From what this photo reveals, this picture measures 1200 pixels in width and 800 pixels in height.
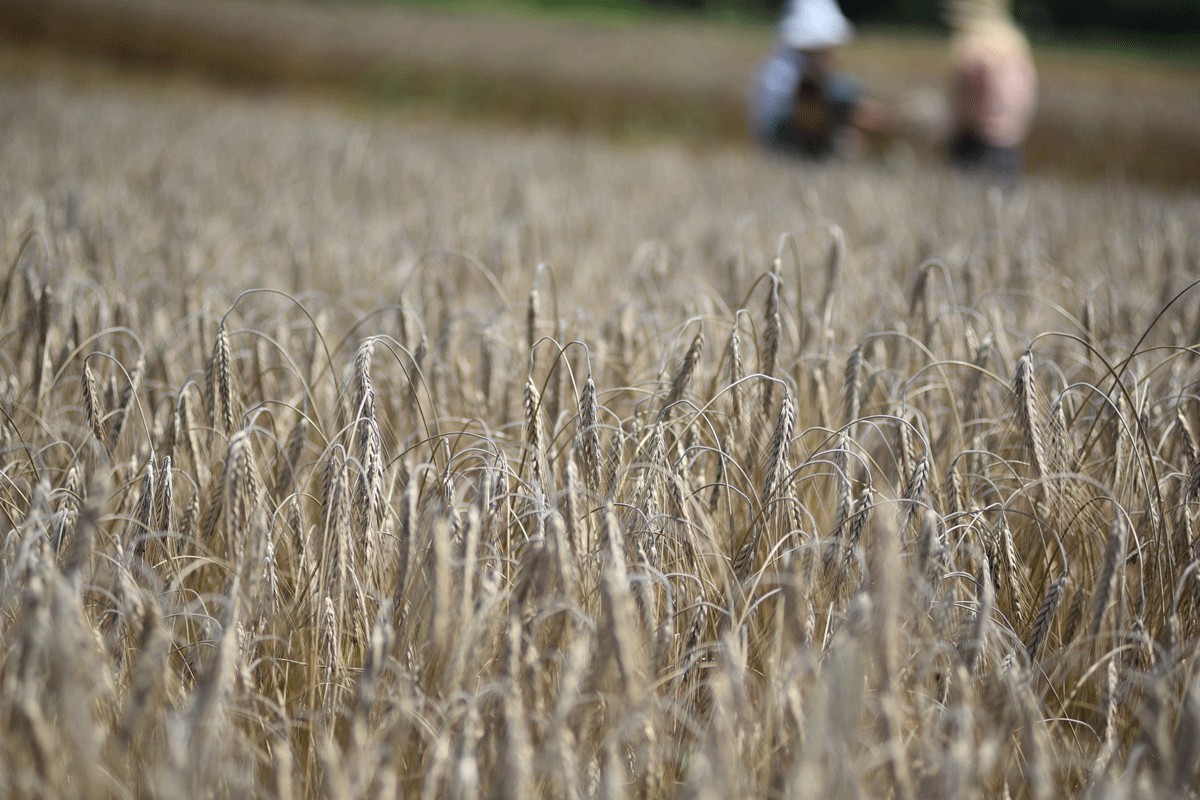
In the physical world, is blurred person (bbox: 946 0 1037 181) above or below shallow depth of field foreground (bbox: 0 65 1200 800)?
above

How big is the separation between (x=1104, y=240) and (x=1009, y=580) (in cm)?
250

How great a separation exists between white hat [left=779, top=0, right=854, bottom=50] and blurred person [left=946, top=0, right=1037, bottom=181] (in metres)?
0.73

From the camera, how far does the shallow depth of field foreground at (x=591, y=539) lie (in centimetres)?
83

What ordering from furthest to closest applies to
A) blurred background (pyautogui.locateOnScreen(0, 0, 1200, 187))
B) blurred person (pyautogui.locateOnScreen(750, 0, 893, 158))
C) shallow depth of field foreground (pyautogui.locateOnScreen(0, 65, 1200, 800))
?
blurred background (pyautogui.locateOnScreen(0, 0, 1200, 187))
blurred person (pyautogui.locateOnScreen(750, 0, 893, 158))
shallow depth of field foreground (pyautogui.locateOnScreen(0, 65, 1200, 800))

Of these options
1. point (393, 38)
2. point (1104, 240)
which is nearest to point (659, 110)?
point (393, 38)

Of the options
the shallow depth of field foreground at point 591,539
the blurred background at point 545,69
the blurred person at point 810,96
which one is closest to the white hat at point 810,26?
the blurred person at point 810,96

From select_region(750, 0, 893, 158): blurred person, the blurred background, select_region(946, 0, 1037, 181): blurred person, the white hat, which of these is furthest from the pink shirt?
the blurred background

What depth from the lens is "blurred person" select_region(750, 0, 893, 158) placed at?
539 cm

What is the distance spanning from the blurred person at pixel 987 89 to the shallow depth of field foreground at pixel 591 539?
91.8 inches

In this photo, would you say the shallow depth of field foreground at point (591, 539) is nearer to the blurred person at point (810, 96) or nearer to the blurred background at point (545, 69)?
the blurred person at point (810, 96)

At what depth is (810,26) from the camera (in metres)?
5.47

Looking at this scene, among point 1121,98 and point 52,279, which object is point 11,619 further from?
point 1121,98

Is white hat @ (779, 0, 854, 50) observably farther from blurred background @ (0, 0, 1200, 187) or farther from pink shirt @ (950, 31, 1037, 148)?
blurred background @ (0, 0, 1200, 187)

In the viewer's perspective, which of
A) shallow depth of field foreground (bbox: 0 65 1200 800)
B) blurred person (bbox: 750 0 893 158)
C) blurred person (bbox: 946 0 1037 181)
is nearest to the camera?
shallow depth of field foreground (bbox: 0 65 1200 800)
